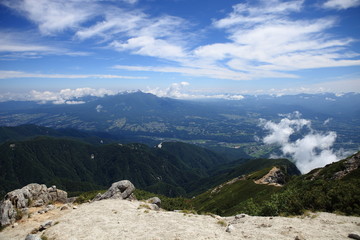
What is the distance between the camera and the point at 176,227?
27.3m

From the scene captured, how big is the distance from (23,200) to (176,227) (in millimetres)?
39036

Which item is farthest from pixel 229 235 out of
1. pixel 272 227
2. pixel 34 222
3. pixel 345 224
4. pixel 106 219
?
pixel 34 222

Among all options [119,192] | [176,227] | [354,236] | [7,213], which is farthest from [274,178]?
[7,213]

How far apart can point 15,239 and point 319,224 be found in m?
44.9

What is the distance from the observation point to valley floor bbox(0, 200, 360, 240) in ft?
79.6

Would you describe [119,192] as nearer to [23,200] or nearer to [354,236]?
[23,200]

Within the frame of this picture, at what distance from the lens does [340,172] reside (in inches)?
2340

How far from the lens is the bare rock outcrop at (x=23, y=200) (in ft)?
125

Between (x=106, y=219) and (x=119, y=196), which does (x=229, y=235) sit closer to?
(x=106, y=219)

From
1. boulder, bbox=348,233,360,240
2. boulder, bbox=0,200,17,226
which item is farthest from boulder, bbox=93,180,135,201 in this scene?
boulder, bbox=348,233,360,240


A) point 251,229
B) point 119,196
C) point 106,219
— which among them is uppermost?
point 251,229

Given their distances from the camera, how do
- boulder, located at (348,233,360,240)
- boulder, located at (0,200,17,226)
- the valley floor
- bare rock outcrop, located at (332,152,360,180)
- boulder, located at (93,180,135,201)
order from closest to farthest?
boulder, located at (348,233,360,240) → the valley floor → boulder, located at (0,200,17,226) → boulder, located at (93,180,135,201) → bare rock outcrop, located at (332,152,360,180)

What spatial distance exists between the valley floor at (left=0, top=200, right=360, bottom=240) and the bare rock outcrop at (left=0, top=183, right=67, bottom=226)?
3.22 m

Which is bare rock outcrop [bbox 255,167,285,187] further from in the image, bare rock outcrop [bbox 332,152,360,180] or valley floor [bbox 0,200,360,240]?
valley floor [bbox 0,200,360,240]
